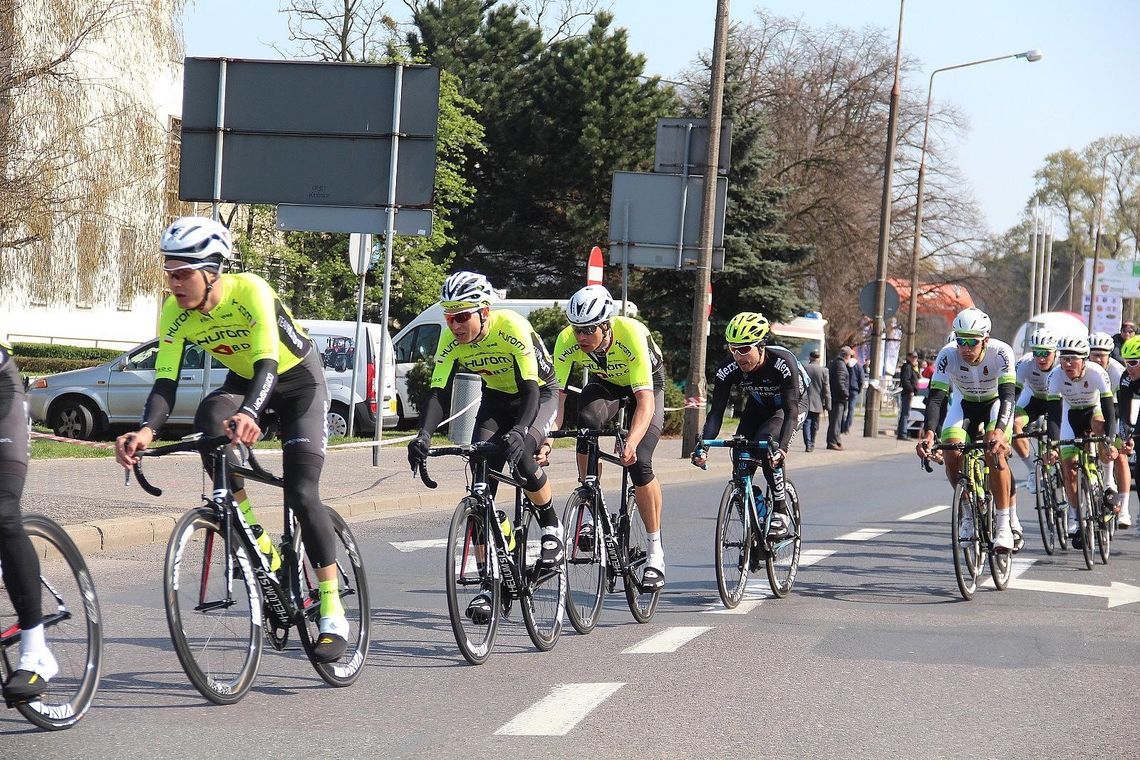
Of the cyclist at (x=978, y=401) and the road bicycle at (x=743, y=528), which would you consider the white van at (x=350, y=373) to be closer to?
the cyclist at (x=978, y=401)

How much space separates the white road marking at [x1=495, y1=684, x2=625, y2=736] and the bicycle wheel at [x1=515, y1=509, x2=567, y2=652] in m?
0.85

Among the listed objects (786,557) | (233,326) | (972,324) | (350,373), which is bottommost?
(786,557)

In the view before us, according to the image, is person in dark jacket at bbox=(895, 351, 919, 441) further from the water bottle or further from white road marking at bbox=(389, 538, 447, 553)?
the water bottle

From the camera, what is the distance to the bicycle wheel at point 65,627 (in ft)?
17.6

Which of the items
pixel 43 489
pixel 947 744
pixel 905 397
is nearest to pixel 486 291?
pixel 947 744

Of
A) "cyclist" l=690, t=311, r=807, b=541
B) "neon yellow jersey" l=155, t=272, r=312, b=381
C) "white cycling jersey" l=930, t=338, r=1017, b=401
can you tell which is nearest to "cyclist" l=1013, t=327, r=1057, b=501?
"white cycling jersey" l=930, t=338, r=1017, b=401

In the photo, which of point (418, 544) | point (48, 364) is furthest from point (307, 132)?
point (48, 364)

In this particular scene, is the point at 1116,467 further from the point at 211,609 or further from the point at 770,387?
the point at 211,609

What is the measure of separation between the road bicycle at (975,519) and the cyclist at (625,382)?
238 centimetres

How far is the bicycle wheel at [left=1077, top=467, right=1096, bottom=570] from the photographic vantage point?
12.3 metres

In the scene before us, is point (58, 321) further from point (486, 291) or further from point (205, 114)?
point (486, 291)

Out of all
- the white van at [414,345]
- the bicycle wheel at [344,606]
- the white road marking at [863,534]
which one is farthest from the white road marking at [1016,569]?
the white van at [414,345]

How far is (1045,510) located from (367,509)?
5980 millimetres

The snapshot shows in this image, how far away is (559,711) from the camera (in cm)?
616
